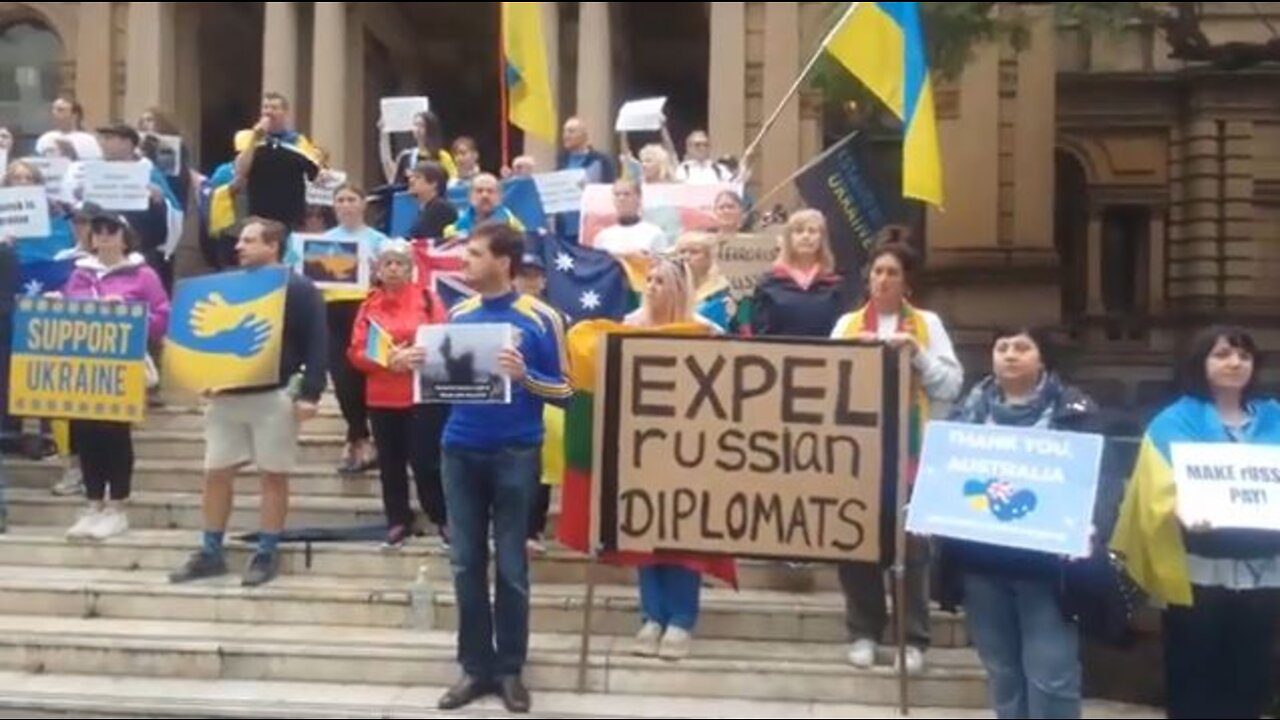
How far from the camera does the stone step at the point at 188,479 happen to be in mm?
10797

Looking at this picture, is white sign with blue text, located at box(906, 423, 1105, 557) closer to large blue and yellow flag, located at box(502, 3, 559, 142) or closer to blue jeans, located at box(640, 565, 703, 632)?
blue jeans, located at box(640, 565, 703, 632)

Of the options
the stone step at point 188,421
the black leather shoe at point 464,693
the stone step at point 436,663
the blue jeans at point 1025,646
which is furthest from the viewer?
the stone step at point 188,421

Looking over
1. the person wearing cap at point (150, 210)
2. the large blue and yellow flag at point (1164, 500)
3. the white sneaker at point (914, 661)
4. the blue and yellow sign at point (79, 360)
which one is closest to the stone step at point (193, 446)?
the person wearing cap at point (150, 210)

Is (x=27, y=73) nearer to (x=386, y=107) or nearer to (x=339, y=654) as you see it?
(x=386, y=107)

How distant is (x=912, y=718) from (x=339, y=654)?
2.75 metres

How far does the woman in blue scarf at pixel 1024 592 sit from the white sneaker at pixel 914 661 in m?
0.79

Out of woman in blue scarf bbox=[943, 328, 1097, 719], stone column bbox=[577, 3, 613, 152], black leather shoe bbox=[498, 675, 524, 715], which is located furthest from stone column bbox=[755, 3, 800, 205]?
woman in blue scarf bbox=[943, 328, 1097, 719]

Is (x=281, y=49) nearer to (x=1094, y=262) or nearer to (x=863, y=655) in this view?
(x=1094, y=262)

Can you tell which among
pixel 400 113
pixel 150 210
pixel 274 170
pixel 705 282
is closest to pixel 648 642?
pixel 705 282

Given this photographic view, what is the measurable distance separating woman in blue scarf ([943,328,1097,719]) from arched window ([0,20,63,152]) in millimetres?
10491

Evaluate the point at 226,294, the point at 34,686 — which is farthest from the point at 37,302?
the point at 34,686

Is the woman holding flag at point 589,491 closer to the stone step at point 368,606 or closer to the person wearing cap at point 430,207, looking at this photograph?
the stone step at point 368,606

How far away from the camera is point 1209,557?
23.8 ft

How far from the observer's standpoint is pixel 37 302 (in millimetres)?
10039
